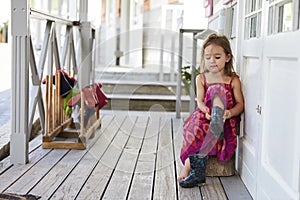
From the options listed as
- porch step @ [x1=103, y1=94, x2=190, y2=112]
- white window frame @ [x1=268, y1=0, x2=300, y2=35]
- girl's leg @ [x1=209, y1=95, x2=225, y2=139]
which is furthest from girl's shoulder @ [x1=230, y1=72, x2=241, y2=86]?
porch step @ [x1=103, y1=94, x2=190, y2=112]

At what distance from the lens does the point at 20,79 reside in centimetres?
290

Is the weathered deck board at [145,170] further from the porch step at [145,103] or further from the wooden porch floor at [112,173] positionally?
the porch step at [145,103]

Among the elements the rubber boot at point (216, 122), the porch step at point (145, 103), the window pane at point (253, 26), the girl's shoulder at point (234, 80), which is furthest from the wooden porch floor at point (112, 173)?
the porch step at point (145, 103)

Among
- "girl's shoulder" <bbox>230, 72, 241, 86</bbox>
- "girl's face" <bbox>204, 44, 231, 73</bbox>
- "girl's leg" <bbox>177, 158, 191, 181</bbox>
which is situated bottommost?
"girl's leg" <bbox>177, 158, 191, 181</bbox>

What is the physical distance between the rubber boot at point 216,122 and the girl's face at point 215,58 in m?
0.27

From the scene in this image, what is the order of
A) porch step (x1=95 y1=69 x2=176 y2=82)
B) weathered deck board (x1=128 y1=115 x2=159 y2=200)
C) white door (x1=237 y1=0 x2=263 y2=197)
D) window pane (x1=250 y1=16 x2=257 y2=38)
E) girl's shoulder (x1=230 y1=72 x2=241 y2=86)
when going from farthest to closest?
porch step (x1=95 y1=69 x2=176 y2=82) → girl's shoulder (x1=230 y1=72 x2=241 y2=86) → window pane (x1=250 y1=16 x2=257 y2=38) → weathered deck board (x1=128 y1=115 x2=159 y2=200) → white door (x1=237 y1=0 x2=263 y2=197)

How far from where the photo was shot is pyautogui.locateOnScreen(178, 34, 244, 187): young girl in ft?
8.84

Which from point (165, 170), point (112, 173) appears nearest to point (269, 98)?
point (165, 170)

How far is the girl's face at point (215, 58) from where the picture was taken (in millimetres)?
2797

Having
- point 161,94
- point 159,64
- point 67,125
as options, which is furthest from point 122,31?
point 67,125

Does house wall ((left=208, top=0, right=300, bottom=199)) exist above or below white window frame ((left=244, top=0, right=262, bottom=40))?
below

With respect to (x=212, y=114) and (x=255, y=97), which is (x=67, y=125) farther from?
(x=255, y=97)

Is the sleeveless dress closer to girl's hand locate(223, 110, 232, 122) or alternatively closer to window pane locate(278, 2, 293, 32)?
girl's hand locate(223, 110, 232, 122)

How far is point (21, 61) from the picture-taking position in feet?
9.46
